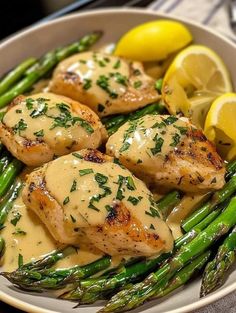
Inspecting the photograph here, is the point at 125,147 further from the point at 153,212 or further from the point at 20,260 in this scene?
the point at 20,260

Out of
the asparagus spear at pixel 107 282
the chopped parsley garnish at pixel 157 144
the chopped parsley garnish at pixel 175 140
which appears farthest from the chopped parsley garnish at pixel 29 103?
the asparagus spear at pixel 107 282

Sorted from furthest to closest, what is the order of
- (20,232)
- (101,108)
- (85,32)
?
(85,32)
(101,108)
(20,232)

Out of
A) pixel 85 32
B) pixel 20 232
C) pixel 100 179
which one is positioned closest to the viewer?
pixel 100 179

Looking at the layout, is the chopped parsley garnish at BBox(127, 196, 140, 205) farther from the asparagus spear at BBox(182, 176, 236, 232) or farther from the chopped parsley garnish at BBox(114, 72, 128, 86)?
the chopped parsley garnish at BBox(114, 72, 128, 86)

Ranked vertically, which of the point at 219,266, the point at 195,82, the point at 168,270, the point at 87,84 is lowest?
the point at 219,266

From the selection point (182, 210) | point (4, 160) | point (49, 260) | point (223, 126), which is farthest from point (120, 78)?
point (49, 260)

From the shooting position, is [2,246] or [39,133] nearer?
[2,246]

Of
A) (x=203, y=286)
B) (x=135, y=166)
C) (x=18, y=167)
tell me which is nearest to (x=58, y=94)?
(x=18, y=167)

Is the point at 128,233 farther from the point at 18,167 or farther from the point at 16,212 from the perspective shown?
the point at 18,167
